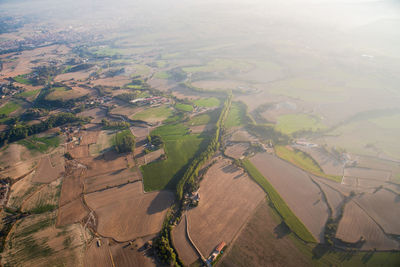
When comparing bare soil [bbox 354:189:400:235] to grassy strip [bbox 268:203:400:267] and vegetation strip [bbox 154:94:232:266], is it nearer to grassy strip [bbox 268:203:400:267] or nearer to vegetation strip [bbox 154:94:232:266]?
Answer: grassy strip [bbox 268:203:400:267]

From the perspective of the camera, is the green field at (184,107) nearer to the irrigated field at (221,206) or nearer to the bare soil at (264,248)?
the irrigated field at (221,206)

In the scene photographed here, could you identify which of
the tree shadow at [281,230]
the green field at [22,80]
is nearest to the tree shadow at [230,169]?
the tree shadow at [281,230]

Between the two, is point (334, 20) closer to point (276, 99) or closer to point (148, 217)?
point (276, 99)

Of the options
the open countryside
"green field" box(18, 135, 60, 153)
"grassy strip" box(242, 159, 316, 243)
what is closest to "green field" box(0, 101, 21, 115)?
the open countryside

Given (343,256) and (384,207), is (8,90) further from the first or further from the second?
(384,207)

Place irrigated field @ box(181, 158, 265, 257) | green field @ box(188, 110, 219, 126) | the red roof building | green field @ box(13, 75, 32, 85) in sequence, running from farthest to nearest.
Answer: green field @ box(13, 75, 32, 85) < green field @ box(188, 110, 219, 126) < irrigated field @ box(181, 158, 265, 257) < the red roof building

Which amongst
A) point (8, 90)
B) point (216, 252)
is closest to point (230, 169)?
point (216, 252)
